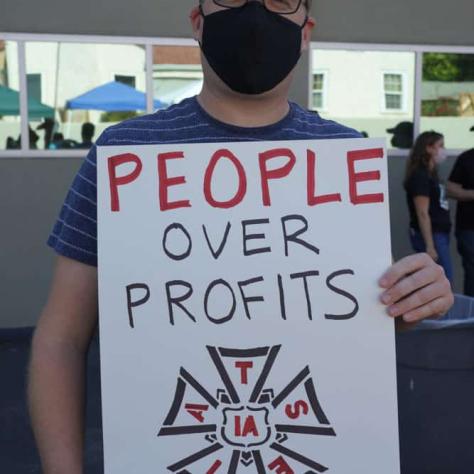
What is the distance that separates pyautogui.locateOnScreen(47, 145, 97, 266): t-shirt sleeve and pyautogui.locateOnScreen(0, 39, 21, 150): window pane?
439 cm

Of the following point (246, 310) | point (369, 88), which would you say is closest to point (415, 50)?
point (369, 88)

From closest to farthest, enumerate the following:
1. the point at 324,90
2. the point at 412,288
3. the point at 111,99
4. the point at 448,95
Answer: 1. the point at 412,288
2. the point at 111,99
3. the point at 324,90
4. the point at 448,95

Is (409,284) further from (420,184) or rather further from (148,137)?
(420,184)

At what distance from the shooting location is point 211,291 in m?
1.18

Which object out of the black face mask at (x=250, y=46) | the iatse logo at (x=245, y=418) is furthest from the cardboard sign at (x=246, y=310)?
the black face mask at (x=250, y=46)

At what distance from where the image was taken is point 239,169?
1.21 meters

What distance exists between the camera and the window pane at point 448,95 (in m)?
5.98

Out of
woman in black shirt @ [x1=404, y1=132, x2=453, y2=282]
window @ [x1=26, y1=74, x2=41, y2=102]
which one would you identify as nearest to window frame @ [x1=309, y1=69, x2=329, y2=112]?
woman in black shirt @ [x1=404, y1=132, x2=453, y2=282]

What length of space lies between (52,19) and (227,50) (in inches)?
173

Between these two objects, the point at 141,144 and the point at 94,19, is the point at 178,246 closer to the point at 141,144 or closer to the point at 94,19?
the point at 141,144

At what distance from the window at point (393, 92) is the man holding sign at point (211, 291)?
4935 mm

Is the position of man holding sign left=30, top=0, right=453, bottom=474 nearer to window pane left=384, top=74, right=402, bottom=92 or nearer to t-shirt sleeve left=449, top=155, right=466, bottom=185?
t-shirt sleeve left=449, top=155, right=466, bottom=185

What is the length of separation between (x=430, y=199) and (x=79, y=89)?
9.87 feet

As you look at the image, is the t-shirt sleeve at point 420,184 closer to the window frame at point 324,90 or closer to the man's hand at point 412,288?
the window frame at point 324,90
